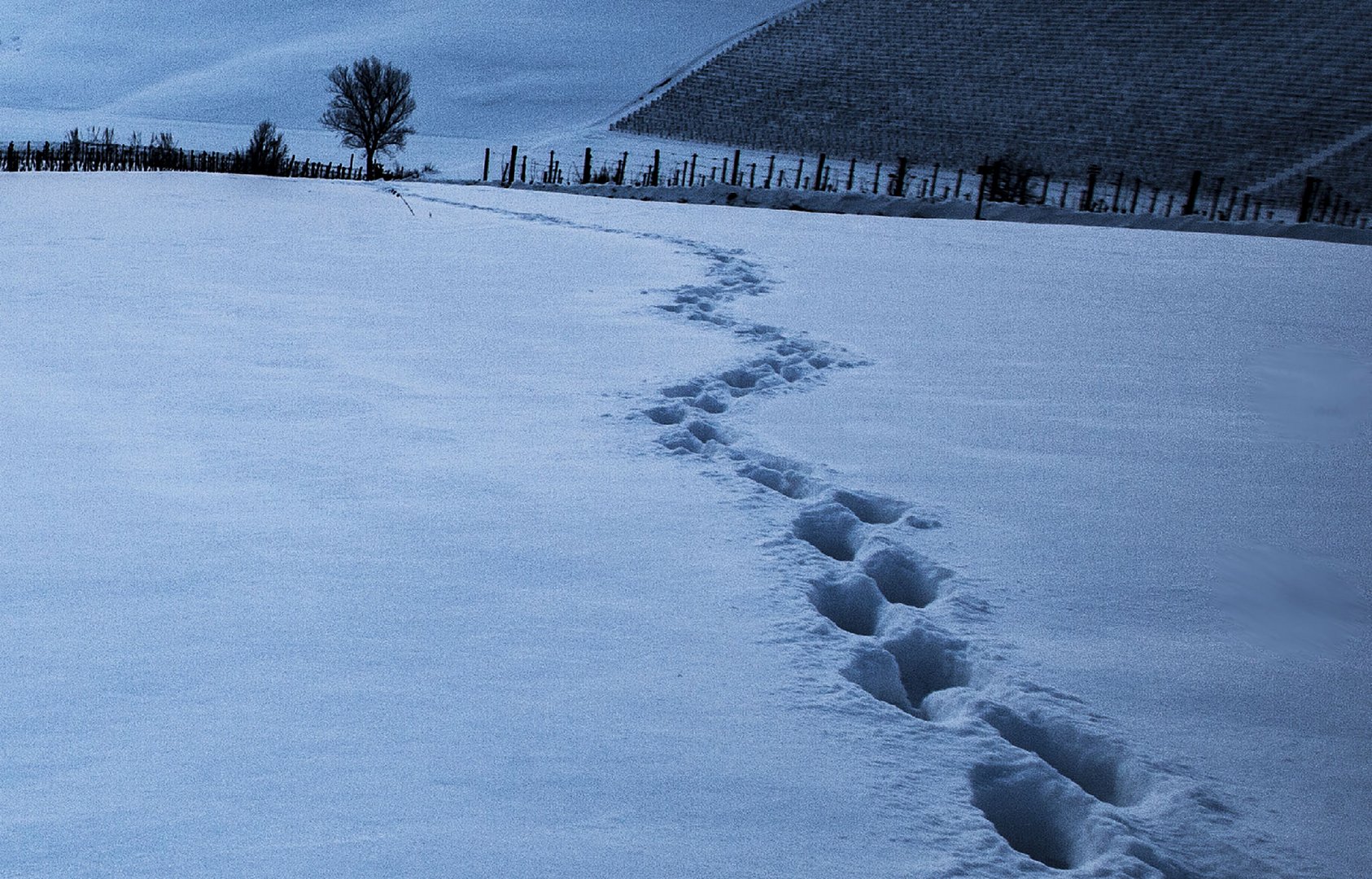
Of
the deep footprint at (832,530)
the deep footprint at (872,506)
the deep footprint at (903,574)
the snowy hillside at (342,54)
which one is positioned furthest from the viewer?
the snowy hillside at (342,54)

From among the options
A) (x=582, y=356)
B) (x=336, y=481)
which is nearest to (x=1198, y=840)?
(x=336, y=481)

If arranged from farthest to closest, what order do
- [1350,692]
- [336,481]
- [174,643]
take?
[336,481]
[1350,692]
[174,643]

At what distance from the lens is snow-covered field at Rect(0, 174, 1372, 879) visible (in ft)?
5.85

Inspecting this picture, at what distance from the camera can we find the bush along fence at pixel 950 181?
2339 cm

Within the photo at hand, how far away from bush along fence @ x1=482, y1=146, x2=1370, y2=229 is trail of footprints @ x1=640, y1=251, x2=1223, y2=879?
18.8 metres

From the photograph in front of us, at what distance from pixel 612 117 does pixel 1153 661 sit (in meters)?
37.5

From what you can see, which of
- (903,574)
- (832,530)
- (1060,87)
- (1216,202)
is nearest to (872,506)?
(832,530)

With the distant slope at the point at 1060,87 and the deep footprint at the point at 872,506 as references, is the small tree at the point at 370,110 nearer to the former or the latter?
the distant slope at the point at 1060,87

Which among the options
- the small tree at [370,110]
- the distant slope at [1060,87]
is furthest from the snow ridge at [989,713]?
the small tree at [370,110]

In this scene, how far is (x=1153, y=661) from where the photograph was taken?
243cm

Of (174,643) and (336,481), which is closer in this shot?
(174,643)

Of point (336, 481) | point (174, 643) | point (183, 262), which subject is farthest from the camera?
point (183, 262)

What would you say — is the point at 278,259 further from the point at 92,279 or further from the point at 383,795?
the point at 383,795

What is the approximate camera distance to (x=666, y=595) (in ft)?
8.58
